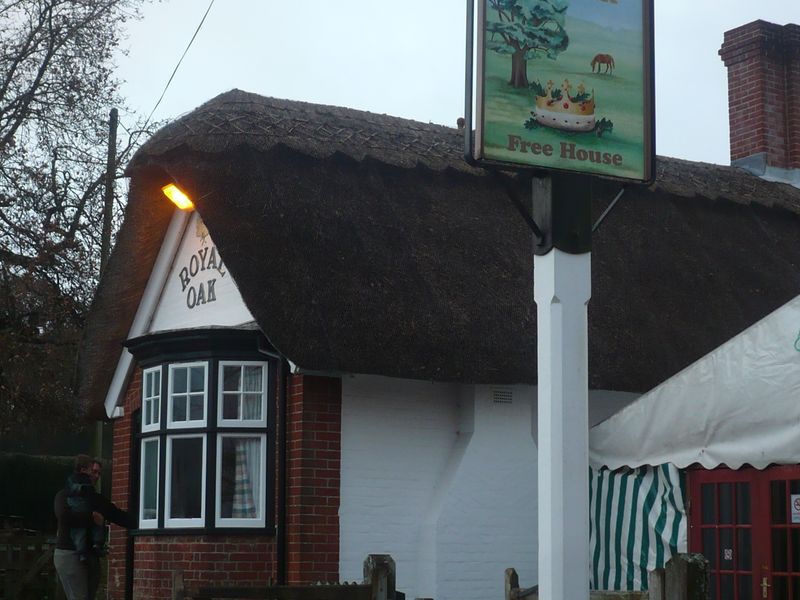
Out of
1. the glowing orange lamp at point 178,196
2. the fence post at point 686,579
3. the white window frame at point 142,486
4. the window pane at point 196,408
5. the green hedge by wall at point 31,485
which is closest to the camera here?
the fence post at point 686,579

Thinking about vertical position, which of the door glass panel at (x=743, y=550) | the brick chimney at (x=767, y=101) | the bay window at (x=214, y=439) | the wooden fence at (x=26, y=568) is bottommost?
the wooden fence at (x=26, y=568)

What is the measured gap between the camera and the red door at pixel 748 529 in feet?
34.7

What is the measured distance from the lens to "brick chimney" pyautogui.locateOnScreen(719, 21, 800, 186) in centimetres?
2069

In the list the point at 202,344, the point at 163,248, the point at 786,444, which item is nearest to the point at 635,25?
the point at 786,444

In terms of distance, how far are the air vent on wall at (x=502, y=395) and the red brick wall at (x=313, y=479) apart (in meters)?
1.82

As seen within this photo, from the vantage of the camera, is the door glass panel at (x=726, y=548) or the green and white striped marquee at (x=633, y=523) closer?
the door glass panel at (x=726, y=548)

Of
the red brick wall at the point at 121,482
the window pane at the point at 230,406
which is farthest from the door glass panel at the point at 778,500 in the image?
the red brick wall at the point at 121,482

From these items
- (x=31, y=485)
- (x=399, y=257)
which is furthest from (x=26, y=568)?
(x=31, y=485)

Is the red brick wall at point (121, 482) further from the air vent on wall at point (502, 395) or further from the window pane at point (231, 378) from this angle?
the air vent on wall at point (502, 395)

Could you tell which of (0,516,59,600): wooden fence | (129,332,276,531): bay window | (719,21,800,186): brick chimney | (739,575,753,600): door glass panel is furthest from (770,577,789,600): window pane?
(0,516,59,600): wooden fence

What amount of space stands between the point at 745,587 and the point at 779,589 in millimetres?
401

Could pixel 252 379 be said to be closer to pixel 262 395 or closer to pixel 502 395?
pixel 262 395

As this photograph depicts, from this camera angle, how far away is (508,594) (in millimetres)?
9508

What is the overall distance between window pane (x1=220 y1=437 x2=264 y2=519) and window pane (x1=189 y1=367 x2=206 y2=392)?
618 millimetres
